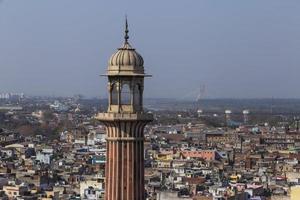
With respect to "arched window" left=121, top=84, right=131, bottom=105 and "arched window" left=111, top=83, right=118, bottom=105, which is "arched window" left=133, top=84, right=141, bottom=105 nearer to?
"arched window" left=121, top=84, right=131, bottom=105

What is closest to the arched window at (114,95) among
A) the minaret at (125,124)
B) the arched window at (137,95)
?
the minaret at (125,124)

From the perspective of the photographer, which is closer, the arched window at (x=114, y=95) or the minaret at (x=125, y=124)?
the minaret at (x=125, y=124)

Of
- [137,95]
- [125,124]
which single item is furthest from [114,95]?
[125,124]

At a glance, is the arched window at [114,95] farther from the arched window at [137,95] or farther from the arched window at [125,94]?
the arched window at [137,95]

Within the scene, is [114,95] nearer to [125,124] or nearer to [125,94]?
[125,94]

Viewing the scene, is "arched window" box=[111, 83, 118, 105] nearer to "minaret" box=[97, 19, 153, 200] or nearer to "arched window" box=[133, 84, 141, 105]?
"minaret" box=[97, 19, 153, 200]

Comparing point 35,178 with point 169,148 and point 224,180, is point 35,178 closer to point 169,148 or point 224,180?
point 224,180

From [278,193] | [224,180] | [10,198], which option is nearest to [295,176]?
[224,180]

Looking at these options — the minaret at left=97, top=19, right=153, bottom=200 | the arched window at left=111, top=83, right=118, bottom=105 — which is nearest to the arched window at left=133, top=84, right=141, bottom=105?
the minaret at left=97, top=19, right=153, bottom=200

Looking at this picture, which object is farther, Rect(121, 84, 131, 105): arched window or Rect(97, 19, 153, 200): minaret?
Rect(121, 84, 131, 105): arched window
